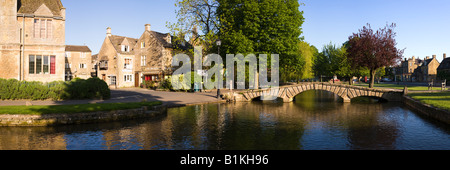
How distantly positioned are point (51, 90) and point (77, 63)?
5246cm

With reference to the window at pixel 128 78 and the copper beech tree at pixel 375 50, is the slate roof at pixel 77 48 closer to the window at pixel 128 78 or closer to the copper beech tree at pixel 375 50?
the window at pixel 128 78

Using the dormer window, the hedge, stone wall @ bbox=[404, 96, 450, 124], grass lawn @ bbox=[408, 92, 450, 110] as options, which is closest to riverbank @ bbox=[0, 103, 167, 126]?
the hedge

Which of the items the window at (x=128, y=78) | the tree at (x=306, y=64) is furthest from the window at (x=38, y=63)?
the tree at (x=306, y=64)

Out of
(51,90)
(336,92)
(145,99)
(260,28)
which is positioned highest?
(260,28)

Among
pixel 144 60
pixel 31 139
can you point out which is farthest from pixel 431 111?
pixel 144 60

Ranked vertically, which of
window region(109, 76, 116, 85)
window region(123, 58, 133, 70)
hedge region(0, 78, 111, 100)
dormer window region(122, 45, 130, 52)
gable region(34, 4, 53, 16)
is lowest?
hedge region(0, 78, 111, 100)

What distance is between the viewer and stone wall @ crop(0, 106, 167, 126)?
1373cm

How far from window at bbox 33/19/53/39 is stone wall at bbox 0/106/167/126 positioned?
16.7 metres

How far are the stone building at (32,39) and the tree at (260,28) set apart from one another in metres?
17.8

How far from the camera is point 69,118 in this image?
14.4 meters

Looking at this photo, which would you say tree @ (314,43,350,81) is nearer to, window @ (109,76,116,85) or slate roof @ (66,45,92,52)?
window @ (109,76,116,85)

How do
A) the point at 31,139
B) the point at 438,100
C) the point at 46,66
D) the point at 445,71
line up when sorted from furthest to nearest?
the point at 445,71
the point at 46,66
the point at 438,100
the point at 31,139

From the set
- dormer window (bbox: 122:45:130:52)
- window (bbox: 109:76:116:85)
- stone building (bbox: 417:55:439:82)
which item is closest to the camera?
dormer window (bbox: 122:45:130:52)

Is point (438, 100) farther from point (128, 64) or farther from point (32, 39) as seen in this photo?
point (128, 64)
